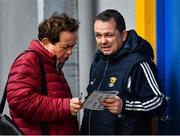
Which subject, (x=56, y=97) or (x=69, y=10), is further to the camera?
(x=69, y=10)

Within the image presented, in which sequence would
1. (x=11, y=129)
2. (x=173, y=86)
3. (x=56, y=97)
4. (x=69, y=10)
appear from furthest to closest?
(x=69, y=10), (x=173, y=86), (x=56, y=97), (x=11, y=129)

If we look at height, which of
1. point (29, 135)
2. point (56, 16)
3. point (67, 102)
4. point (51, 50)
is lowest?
point (29, 135)

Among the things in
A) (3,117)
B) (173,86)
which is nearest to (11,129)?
(3,117)

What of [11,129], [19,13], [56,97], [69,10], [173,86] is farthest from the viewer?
[19,13]

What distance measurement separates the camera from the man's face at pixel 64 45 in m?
3.18

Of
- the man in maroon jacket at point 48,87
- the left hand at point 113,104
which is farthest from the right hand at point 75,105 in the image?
the left hand at point 113,104

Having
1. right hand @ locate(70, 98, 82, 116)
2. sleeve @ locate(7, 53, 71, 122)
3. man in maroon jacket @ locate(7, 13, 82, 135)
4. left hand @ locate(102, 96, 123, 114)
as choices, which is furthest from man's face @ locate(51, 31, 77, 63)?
left hand @ locate(102, 96, 123, 114)

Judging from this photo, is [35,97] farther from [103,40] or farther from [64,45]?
[103,40]

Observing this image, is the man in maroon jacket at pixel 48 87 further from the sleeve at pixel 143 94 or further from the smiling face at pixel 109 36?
the sleeve at pixel 143 94

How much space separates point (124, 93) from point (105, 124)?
0.25 m

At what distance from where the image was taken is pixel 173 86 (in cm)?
390

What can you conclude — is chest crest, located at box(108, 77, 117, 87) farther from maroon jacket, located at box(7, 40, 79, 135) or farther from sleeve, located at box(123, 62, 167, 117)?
maroon jacket, located at box(7, 40, 79, 135)

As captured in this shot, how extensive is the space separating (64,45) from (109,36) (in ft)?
1.06

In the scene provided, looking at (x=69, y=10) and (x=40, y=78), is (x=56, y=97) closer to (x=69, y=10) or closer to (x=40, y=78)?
(x=40, y=78)
